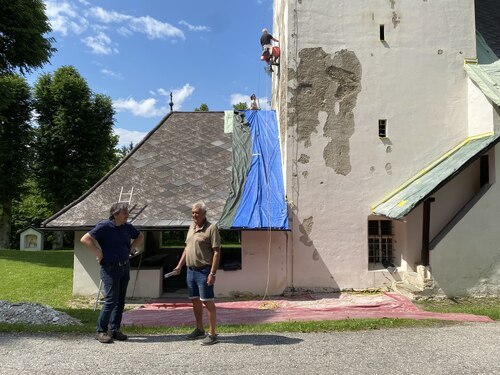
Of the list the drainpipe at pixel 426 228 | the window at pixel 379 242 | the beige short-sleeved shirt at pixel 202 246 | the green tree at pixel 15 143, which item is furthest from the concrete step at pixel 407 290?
the green tree at pixel 15 143

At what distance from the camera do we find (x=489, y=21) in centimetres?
1273

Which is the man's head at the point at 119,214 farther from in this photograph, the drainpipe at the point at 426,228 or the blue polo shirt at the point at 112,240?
the drainpipe at the point at 426,228

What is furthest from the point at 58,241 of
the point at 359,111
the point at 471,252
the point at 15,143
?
the point at 471,252

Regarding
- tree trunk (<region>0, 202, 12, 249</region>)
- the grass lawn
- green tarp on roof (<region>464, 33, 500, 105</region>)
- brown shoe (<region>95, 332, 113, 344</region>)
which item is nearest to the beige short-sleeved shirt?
the grass lawn

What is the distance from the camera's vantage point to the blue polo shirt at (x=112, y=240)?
510 cm

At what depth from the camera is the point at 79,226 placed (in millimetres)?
9672

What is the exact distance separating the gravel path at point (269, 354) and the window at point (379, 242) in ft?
16.8

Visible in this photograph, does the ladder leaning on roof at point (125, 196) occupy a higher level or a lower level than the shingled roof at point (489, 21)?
lower

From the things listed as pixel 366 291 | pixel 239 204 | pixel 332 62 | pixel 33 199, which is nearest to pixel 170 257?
pixel 239 204

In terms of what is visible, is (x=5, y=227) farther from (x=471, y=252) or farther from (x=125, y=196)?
(x=471, y=252)

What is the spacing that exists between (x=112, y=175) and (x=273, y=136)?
16.5 ft

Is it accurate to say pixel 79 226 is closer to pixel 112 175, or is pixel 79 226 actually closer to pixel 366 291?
pixel 112 175

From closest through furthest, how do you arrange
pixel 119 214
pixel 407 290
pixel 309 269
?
1. pixel 119 214
2. pixel 407 290
3. pixel 309 269

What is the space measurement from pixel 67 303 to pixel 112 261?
5.32 metres
